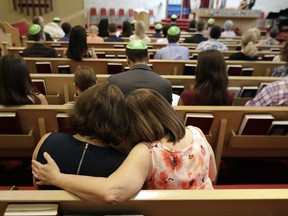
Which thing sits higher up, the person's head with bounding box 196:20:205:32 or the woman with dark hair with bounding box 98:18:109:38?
the person's head with bounding box 196:20:205:32

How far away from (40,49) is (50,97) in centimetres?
132

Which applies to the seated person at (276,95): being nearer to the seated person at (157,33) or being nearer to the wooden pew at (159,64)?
the wooden pew at (159,64)

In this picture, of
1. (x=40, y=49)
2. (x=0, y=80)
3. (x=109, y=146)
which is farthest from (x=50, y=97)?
(x=109, y=146)

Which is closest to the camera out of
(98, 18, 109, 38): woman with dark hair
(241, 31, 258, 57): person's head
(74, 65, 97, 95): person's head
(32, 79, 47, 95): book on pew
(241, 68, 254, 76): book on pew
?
(74, 65, 97, 95): person's head

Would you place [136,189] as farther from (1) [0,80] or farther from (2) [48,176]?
(1) [0,80]

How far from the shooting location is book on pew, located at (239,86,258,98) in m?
2.46

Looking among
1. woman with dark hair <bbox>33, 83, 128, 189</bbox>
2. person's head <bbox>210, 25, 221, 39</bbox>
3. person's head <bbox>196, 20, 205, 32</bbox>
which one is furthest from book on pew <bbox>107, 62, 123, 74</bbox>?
person's head <bbox>196, 20, 205, 32</bbox>

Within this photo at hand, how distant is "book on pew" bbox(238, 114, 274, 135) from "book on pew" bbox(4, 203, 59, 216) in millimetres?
1274

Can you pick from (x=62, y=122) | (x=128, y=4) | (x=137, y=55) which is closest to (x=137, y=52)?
(x=137, y=55)

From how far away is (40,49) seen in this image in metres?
3.41

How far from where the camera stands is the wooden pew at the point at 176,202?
0.78 metres

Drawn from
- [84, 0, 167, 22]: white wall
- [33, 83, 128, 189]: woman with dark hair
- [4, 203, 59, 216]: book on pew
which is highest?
[84, 0, 167, 22]: white wall

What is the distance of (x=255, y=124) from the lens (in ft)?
5.41

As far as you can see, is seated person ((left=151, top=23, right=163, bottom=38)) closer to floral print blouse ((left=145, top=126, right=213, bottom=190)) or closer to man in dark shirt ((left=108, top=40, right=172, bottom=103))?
man in dark shirt ((left=108, top=40, right=172, bottom=103))
